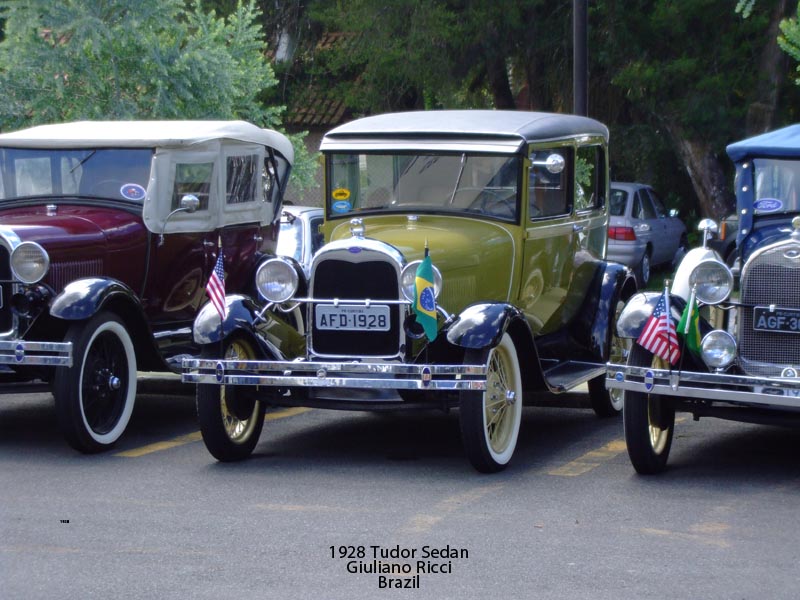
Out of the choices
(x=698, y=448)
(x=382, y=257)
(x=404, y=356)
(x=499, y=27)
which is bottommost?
(x=698, y=448)

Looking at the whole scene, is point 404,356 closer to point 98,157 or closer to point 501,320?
point 501,320

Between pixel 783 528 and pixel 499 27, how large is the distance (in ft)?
47.8

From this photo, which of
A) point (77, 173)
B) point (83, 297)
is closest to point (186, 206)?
point (77, 173)

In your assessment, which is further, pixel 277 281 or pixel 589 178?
pixel 589 178

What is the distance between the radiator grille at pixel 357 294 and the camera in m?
7.22

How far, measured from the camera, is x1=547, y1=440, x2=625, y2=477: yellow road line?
720 centimetres

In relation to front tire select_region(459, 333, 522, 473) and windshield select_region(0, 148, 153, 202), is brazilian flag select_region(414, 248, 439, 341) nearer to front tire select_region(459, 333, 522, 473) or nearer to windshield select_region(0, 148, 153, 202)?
front tire select_region(459, 333, 522, 473)

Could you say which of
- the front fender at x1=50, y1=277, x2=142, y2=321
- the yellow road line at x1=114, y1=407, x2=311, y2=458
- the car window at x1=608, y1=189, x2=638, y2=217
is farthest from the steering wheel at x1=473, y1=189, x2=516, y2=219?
the car window at x1=608, y1=189, x2=638, y2=217

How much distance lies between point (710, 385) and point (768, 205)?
69.3 inches

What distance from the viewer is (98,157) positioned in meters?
9.14

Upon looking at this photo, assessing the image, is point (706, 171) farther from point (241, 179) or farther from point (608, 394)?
point (241, 179)

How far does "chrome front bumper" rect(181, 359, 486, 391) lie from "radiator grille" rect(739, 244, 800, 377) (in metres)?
1.57

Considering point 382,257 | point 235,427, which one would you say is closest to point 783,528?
point 382,257

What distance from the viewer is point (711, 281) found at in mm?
7102
